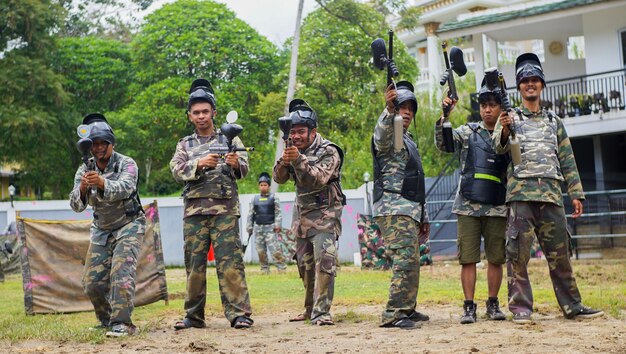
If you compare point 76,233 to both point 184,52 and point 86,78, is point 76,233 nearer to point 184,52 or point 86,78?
point 184,52

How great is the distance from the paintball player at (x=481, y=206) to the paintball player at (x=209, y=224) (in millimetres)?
2150

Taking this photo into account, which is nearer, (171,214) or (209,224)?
(209,224)

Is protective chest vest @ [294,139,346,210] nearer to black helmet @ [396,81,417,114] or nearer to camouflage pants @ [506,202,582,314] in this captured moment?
black helmet @ [396,81,417,114]

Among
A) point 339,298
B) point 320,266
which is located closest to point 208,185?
point 320,266

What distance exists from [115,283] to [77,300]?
3723mm

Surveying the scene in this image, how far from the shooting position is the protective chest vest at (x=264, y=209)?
71.0 ft

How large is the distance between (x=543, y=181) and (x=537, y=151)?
29cm

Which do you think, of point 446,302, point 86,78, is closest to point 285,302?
point 446,302

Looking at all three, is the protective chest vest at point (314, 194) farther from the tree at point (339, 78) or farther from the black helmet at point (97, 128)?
the tree at point (339, 78)

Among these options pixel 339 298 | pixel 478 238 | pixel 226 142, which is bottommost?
pixel 339 298

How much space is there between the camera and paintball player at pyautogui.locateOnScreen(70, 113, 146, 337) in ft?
29.9

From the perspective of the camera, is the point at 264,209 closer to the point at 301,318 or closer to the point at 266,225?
the point at 266,225

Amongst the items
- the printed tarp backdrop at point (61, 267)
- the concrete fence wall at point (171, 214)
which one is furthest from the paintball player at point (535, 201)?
the concrete fence wall at point (171, 214)

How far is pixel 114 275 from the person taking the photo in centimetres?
→ 915
